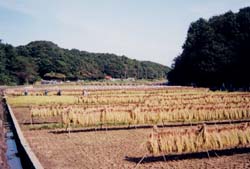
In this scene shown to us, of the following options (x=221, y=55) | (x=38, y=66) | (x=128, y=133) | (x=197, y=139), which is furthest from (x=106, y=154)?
(x=38, y=66)

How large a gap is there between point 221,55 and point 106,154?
7348 cm

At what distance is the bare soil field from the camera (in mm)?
14633

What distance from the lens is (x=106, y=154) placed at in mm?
16781

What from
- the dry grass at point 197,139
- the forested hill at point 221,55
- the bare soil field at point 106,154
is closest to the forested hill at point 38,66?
the forested hill at point 221,55

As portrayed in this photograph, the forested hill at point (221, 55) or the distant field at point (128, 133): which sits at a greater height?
the forested hill at point (221, 55)

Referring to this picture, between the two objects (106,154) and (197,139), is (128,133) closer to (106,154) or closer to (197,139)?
(106,154)

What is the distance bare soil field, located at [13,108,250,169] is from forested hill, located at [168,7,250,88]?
64.2m

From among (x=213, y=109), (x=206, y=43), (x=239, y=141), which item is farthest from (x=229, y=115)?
(x=206, y=43)

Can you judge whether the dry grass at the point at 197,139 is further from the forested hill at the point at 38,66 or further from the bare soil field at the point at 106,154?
the forested hill at the point at 38,66

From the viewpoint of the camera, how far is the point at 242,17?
90.8 meters

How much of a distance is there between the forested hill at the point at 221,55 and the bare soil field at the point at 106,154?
64191mm

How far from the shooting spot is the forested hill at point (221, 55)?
82938 millimetres

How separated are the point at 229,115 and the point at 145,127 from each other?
6.27 metres

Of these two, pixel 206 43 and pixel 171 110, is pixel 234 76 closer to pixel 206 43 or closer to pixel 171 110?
pixel 206 43
